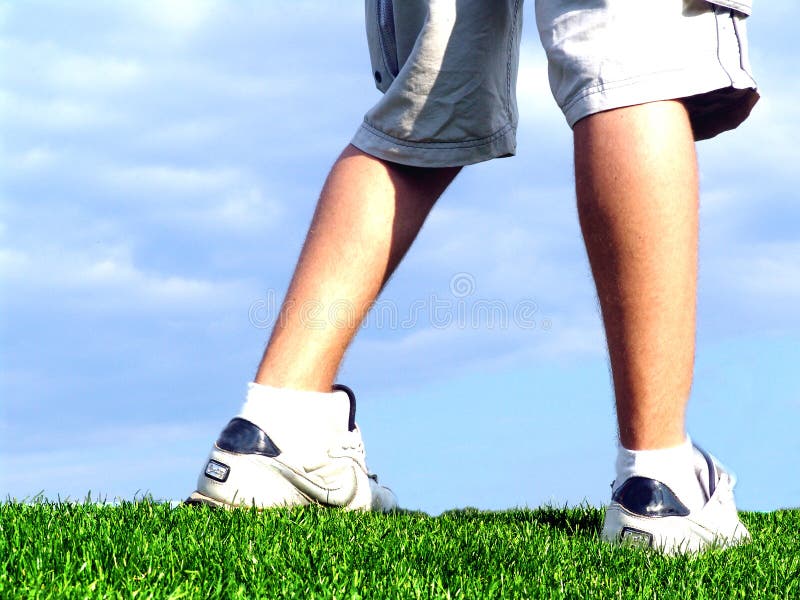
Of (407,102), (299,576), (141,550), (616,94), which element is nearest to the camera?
(299,576)

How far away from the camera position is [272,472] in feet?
8.10

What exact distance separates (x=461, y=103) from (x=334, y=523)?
4.17 ft

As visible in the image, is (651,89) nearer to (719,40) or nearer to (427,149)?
(719,40)

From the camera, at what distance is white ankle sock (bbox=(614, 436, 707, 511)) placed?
2.21 metres

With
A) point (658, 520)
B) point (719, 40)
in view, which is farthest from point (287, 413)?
point (719, 40)

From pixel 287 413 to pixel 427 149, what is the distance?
0.88 m

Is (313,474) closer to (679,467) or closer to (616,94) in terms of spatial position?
(679,467)

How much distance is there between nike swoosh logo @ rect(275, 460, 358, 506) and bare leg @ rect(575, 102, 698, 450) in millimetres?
849

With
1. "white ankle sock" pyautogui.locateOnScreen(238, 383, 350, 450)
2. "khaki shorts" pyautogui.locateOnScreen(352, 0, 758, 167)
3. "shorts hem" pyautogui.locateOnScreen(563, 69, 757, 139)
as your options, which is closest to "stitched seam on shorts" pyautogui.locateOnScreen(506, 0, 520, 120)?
"khaki shorts" pyautogui.locateOnScreen(352, 0, 758, 167)

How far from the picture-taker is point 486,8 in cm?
257

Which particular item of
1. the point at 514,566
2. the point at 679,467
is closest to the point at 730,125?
the point at 679,467

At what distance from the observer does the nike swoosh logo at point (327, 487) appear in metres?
2.49

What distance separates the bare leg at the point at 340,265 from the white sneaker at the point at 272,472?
174 mm

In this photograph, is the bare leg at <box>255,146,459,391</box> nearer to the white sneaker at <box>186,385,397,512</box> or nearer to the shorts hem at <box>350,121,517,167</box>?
the shorts hem at <box>350,121,517,167</box>
